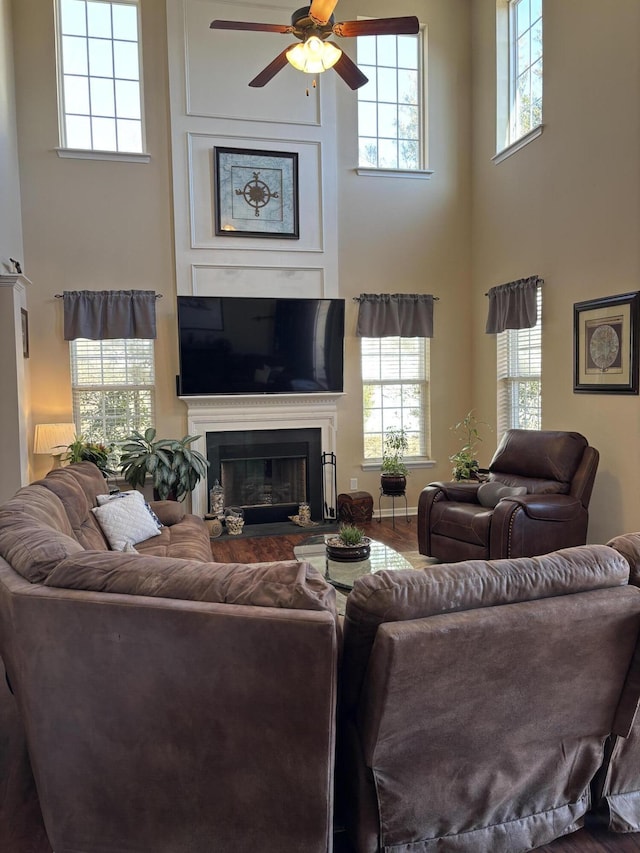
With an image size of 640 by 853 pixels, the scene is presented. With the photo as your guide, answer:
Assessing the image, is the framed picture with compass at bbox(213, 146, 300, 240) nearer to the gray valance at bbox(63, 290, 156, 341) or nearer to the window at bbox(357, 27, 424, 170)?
the window at bbox(357, 27, 424, 170)

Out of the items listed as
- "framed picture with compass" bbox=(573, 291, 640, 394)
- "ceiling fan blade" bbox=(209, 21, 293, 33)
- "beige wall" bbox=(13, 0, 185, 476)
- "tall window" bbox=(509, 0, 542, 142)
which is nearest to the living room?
"beige wall" bbox=(13, 0, 185, 476)

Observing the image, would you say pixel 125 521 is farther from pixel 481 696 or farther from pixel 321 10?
pixel 321 10

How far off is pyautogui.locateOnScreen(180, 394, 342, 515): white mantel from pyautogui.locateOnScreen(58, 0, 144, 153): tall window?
2.62m

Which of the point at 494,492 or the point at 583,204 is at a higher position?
the point at 583,204

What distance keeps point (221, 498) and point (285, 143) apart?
3671 mm

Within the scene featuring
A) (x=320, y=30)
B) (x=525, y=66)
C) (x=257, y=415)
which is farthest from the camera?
(x=257, y=415)

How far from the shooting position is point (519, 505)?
4.00 meters

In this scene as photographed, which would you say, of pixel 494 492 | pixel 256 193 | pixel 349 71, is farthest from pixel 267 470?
pixel 349 71

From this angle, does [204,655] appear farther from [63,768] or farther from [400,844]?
[400,844]

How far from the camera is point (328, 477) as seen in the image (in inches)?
247

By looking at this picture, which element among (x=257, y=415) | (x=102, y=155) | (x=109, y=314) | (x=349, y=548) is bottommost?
(x=349, y=548)

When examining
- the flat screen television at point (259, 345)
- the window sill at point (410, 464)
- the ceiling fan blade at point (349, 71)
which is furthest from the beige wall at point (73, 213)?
the ceiling fan blade at point (349, 71)

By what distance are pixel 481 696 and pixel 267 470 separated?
4.72 meters

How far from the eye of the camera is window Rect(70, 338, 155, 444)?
5.75 metres
